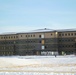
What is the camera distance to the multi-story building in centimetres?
11031

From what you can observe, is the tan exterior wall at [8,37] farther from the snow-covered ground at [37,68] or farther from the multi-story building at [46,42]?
the snow-covered ground at [37,68]

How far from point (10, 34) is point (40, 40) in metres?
20.8

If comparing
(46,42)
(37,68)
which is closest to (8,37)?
(46,42)

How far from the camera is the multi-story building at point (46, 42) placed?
110m

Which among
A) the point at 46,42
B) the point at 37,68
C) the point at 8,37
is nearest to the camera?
the point at 37,68

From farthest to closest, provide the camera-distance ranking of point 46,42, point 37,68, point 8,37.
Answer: point 8,37 < point 46,42 < point 37,68

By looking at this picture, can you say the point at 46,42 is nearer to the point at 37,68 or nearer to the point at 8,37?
the point at 8,37

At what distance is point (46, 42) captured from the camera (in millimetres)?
112375

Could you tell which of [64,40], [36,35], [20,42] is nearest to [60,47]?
[64,40]

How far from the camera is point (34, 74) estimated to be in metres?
23.5

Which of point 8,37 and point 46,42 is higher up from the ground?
point 8,37

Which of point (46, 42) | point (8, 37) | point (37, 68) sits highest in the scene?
point (8, 37)

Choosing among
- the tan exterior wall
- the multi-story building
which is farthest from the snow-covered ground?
the tan exterior wall

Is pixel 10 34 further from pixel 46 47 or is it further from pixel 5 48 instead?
pixel 46 47
